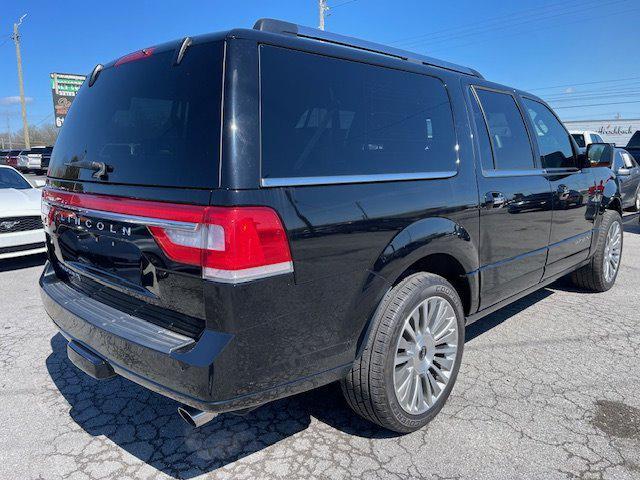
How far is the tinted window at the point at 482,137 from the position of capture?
3.08m

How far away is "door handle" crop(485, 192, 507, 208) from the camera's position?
3.04 meters

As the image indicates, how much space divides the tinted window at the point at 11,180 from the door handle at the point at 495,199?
22.6ft

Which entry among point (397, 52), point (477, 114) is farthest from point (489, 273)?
A: point (397, 52)

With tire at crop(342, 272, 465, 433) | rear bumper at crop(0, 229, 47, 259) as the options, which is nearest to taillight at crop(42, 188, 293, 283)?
tire at crop(342, 272, 465, 433)

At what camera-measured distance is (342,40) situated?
8.19ft

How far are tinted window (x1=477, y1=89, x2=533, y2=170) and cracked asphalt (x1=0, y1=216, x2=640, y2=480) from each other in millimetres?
1417

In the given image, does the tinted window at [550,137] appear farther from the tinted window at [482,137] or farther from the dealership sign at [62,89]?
the dealership sign at [62,89]

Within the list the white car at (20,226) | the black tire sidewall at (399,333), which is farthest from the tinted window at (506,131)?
the white car at (20,226)

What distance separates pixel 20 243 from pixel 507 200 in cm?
586

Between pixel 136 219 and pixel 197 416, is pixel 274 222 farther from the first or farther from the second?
pixel 197 416

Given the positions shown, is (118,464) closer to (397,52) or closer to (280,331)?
(280,331)

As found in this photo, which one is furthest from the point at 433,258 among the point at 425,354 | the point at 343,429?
the point at 343,429

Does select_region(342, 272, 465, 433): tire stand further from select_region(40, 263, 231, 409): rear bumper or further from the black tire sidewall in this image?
select_region(40, 263, 231, 409): rear bumper

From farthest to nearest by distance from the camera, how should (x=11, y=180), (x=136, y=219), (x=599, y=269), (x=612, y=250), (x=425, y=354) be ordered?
(x=11, y=180) → (x=612, y=250) → (x=599, y=269) → (x=425, y=354) → (x=136, y=219)
